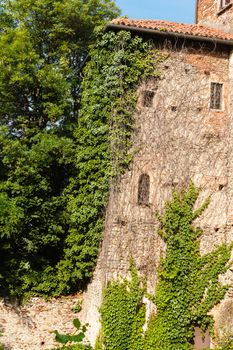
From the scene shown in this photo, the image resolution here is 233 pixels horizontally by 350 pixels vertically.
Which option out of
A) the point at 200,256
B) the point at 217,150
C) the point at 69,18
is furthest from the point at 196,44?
the point at 200,256

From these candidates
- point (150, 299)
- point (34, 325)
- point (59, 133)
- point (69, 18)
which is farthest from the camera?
point (69, 18)

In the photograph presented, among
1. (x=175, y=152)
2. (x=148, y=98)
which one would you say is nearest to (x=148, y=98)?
(x=148, y=98)

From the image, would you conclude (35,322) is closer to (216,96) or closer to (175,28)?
(216,96)

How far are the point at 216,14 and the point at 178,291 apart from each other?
34.2 feet

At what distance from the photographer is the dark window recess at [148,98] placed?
16.2m

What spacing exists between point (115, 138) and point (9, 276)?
5659 millimetres

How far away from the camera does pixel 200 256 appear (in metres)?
15.7

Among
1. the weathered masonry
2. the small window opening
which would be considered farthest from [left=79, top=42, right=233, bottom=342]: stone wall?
the small window opening

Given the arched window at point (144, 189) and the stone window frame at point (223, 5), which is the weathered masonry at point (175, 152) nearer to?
the arched window at point (144, 189)

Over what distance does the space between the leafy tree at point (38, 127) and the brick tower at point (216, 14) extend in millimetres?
3968

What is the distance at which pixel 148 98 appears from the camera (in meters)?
16.3

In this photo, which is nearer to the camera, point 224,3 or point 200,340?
point 200,340

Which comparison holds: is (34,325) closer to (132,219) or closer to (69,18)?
(132,219)

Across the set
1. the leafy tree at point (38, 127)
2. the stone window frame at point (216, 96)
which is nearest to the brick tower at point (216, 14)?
the stone window frame at point (216, 96)
